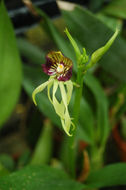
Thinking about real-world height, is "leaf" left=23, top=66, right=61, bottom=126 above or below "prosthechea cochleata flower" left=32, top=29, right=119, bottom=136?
below

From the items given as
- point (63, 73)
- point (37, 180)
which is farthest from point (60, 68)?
point (37, 180)

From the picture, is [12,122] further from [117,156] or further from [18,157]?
[117,156]

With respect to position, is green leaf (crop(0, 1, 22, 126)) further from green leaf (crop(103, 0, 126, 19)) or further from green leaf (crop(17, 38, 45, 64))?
green leaf (crop(103, 0, 126, 19))

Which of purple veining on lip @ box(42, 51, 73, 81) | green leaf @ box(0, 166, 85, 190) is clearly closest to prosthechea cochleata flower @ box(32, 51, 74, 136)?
purple veining on lip @ box(42, 51, 73, 81)

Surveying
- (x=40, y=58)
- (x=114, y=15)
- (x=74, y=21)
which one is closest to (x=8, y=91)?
(x=40, y=58)

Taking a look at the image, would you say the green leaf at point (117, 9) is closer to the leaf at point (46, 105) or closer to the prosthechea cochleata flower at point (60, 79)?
the leaf at point (46, 105)

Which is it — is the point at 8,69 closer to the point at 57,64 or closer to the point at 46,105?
the point at 46,105
